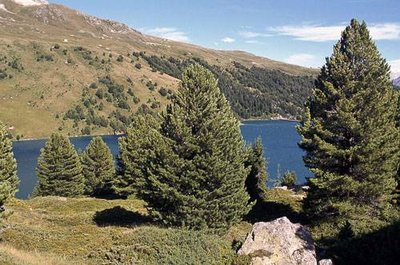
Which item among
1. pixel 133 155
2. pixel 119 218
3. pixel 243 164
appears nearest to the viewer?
pixel 243 164

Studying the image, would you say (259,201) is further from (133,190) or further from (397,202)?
(133,190)

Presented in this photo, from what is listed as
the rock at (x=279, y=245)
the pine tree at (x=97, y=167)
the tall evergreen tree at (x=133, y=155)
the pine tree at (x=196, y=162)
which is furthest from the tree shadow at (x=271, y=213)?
the pine tree at (x=97, y=167)

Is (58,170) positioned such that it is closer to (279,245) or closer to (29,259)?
(29,259)

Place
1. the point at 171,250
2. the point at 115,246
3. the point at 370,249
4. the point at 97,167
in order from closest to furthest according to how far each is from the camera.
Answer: the point at 171,250, the point at 370,249, the point at 115,246, the point at 97,167

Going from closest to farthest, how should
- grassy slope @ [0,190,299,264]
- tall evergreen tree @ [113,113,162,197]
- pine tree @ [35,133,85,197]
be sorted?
grassy slope @ [0,190,299,264]
tall evergreen tree @ [113,113,162,197]
pine tree @ [35,133,85,197]

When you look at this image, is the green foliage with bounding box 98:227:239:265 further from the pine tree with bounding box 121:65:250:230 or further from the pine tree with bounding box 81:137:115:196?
the pine tree with bounding box 81:137:115:196

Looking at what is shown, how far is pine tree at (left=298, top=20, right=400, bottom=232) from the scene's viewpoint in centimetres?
3412

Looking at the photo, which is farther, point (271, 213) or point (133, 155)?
point (133, 155)

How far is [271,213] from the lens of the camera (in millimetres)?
44562

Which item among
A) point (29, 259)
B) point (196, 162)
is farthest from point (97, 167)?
point (29, 259)

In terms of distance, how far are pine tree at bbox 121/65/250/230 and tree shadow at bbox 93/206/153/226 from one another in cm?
655

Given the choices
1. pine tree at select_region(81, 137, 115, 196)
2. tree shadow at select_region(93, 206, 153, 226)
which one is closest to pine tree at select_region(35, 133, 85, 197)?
pine tree at select_region(81, 137, 115, 196)

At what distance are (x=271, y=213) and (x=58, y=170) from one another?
42.5 m

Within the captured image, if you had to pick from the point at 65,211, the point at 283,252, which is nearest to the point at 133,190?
the point at 65,211
